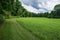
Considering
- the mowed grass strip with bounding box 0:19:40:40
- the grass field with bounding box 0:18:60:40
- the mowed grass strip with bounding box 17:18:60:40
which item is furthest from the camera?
the mowed grass strip with bounding box 17:18:60:40

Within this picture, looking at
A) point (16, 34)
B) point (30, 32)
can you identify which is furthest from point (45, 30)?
point (16, 34)

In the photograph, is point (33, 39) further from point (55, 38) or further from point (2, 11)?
point (2, 11)

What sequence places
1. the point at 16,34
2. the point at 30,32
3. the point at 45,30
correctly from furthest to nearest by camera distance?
the point at 45,30 → the point at 30,32 → the point at 16,34

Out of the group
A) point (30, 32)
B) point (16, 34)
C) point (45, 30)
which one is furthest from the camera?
point (45, 30)

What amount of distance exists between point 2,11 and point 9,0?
1177 millimetres

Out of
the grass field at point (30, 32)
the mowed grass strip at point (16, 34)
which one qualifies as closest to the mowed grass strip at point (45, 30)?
the grass field at point (30, 32)

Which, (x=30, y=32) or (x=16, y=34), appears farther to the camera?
(x=30, y=32)

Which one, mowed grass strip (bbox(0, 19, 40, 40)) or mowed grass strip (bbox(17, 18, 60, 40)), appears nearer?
mowed grass strip (bbox(0, 19, 40, 40))

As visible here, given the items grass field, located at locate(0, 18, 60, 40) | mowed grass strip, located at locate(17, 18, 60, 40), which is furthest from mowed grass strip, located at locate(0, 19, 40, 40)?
mowed grass strip, located at locate(17, 18, 60, 40)

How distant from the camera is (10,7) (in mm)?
12594

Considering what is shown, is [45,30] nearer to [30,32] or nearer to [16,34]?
[30,32]

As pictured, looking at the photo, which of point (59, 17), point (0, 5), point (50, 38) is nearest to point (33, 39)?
point (50, 38)

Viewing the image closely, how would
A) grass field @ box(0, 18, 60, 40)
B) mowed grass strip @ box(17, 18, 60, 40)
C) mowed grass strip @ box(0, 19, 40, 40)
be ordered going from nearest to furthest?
mowed grass strip @ box(0, 19, 40, 40) → grass field @ box(0, 18, 60, 40) → mowed grass strip @ box(17, 18, 60, 40)

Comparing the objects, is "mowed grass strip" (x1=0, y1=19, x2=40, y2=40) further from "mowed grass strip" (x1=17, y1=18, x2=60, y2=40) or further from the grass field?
"mowed grass strip" (x1=17, y1=18, x2=60, y2=40)
